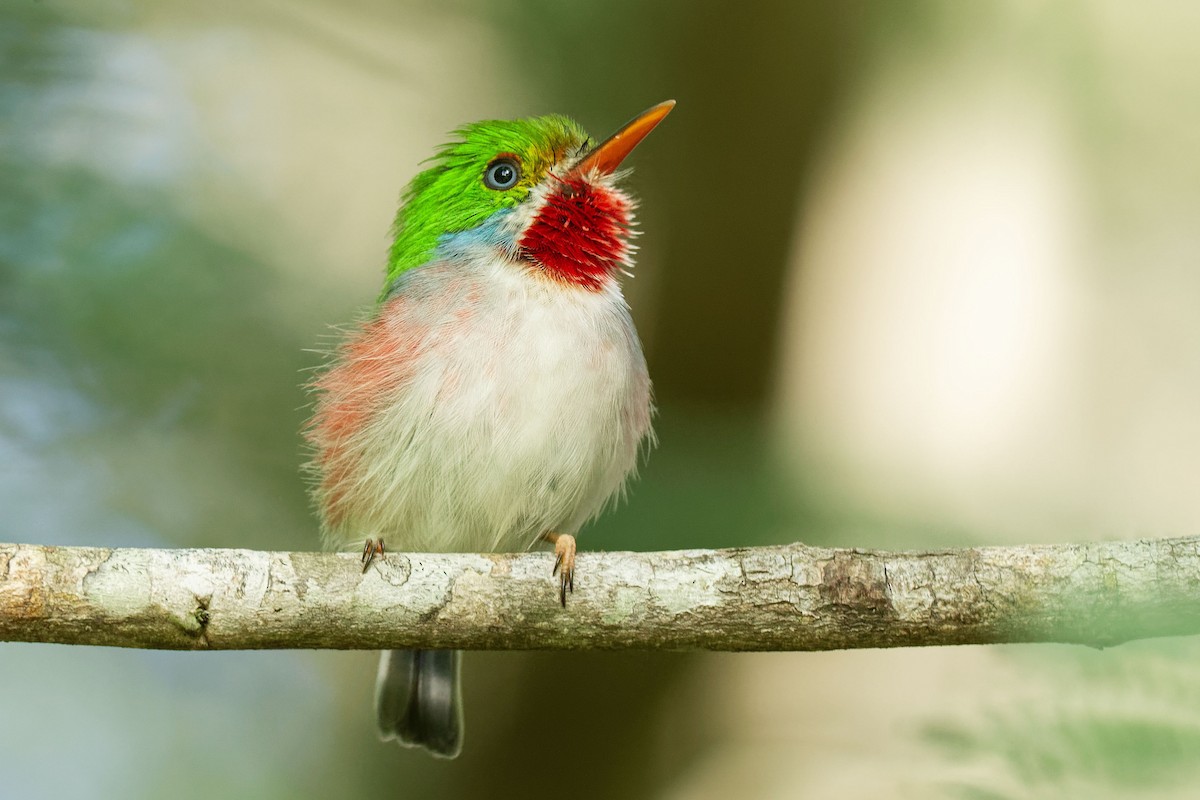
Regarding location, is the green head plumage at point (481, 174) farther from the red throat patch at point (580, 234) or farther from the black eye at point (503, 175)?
the red throat patch at point (580, 234)

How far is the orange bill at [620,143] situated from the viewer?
346 cm

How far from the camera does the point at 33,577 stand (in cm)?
246

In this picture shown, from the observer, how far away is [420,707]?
3.92 m

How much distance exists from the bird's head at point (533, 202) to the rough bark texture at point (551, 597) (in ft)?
3.79

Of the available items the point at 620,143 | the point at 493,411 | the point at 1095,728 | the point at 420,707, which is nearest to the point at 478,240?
the point at 620,143

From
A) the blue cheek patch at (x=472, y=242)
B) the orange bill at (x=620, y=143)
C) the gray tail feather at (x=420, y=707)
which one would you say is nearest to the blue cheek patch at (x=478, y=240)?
the blue cheek patch at (x=472, y=242)

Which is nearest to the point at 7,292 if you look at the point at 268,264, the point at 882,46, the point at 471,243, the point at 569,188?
the point at 268,264

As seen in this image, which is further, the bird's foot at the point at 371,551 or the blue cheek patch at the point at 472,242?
the blue cheek patch at the point at 472,242

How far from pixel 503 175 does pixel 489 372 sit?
82 centimetres

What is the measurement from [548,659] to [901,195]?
7.52 ft

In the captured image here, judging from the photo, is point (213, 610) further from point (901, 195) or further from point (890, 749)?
point (901, 195)

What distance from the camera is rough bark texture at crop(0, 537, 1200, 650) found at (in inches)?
96.3

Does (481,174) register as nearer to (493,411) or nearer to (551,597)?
(493,411)

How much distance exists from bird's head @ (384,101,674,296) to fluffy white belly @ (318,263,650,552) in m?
0.10
